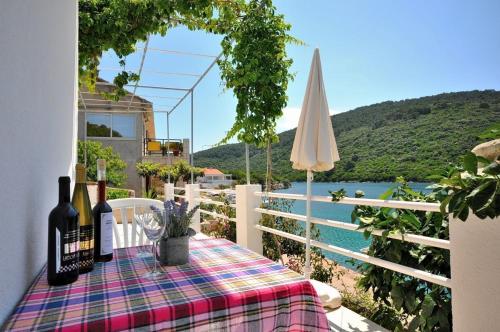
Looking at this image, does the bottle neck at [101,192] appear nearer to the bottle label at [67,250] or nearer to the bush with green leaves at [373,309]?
the bottle label at [67,250]

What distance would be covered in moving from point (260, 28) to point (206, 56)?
1.21m

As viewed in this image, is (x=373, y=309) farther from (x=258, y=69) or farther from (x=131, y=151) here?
(x=131, y=151)

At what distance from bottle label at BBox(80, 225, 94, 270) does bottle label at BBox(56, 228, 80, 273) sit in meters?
0.08

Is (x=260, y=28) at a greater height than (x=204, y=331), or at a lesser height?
greater

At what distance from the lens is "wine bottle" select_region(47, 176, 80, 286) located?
970mm

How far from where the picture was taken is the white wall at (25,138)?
2.63 ft

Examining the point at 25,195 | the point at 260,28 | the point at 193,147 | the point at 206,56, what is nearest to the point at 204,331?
the point at 25,195

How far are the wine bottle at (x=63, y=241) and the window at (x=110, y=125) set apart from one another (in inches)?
513

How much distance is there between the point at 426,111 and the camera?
9.62 metres

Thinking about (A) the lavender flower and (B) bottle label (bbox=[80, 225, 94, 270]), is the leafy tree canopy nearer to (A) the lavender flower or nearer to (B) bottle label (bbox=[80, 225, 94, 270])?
(A) the lavender flower

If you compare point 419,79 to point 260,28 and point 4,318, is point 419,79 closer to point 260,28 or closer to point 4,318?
point 260,28

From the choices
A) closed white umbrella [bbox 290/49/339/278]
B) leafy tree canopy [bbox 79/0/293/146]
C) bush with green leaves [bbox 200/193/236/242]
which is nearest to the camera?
closed white umbrella [bbox 290/49/339/278]

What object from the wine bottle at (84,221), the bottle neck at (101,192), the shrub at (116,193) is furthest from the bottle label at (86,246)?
the shrub at (116,193)

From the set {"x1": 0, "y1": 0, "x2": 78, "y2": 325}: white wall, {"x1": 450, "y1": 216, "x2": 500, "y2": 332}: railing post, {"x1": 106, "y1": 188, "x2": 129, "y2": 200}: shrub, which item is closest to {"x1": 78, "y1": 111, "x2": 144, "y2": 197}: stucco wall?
{"x1": 106, "y1": 188, "x2": 129, "y2": 200}: shrub
